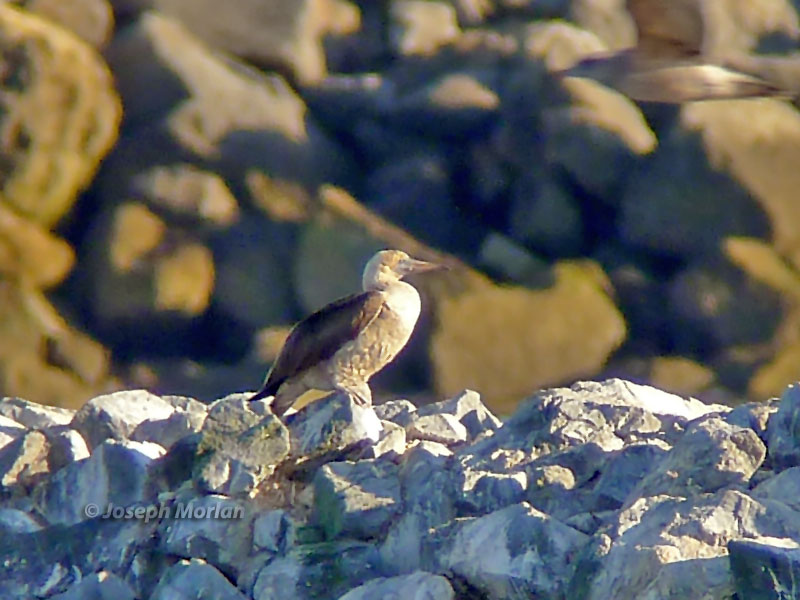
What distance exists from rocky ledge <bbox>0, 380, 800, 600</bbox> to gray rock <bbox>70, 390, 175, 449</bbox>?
0.01 metres

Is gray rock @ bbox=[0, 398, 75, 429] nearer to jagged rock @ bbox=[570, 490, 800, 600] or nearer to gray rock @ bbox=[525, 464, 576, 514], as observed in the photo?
gray rock @ bbox=[525, 464, 576, 514]

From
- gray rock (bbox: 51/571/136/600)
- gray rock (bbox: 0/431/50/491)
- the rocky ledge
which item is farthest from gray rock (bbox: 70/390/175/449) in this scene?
gray rock (bbox: 51/571/136/600)

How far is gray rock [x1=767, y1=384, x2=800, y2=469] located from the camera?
5141 mm

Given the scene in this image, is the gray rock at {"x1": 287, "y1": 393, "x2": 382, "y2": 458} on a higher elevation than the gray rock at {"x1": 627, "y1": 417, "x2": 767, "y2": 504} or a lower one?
lower

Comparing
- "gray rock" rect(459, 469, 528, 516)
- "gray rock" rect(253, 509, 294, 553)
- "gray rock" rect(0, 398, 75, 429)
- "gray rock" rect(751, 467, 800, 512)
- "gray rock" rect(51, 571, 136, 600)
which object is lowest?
"gray rock" rect(0, 398, 75, 429)

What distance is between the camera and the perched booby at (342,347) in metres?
6.20

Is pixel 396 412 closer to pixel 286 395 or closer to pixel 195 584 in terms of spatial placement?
pixel 286 395

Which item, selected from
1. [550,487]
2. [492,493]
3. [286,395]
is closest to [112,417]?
[286,395]

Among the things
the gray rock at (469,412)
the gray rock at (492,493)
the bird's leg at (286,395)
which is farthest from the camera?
the gray rock at (469,412)

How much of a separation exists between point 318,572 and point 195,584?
390 millimetres

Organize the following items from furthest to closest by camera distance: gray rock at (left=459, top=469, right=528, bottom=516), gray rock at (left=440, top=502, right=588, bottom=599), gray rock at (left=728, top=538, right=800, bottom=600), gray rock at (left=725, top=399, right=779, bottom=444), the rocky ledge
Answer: gray rock at (left=725, top=399, right=779, bottom=444)
gray rock at (left=459, top=469, right=528, bottom=516)
gray rock at (left=440, top=502, right=588, bottom=599)
the rocky ledge
gray rock at (left=728, top=538, right=800, bottom=600)

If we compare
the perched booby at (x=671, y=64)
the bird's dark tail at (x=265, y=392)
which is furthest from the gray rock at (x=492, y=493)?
the perched booby at (x=671, y=64)

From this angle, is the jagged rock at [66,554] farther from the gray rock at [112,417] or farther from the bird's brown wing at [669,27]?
the bird's brown wing at [669,27]

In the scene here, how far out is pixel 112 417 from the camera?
6309 mm
